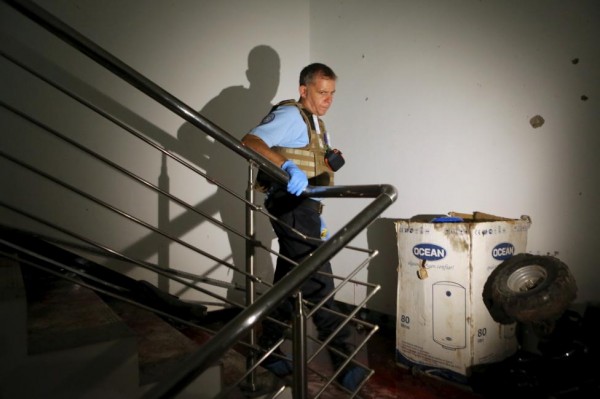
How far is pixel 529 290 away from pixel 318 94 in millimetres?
1398

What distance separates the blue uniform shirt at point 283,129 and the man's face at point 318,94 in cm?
20

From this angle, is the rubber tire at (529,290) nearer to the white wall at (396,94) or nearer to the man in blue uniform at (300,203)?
the white wall at (396,94)

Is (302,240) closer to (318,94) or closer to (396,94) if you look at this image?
(318,94)

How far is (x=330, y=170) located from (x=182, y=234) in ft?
4.03

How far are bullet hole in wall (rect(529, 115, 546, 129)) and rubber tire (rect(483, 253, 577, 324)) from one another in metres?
0.68

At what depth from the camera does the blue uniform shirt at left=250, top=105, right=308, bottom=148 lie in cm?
147

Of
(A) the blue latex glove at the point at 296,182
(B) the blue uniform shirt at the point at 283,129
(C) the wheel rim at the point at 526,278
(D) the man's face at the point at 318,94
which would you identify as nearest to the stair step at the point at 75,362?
(A) the blue latex glove at the point at 296,182

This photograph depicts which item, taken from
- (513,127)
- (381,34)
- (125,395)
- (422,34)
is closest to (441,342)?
(513,127)

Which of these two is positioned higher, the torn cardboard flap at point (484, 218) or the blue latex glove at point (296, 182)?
the blue latex glove at point (296, 182)

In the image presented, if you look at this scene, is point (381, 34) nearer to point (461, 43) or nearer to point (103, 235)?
point (461, 43)

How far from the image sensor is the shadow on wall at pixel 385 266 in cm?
212

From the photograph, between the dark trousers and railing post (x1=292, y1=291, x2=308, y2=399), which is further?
the dark trousers

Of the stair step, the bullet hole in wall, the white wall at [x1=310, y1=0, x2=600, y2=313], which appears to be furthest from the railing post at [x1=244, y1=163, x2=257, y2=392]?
the bullet hole in wall

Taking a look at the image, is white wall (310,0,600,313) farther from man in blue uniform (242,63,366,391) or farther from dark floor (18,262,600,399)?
man in blue uniform (242,63,366,391)
